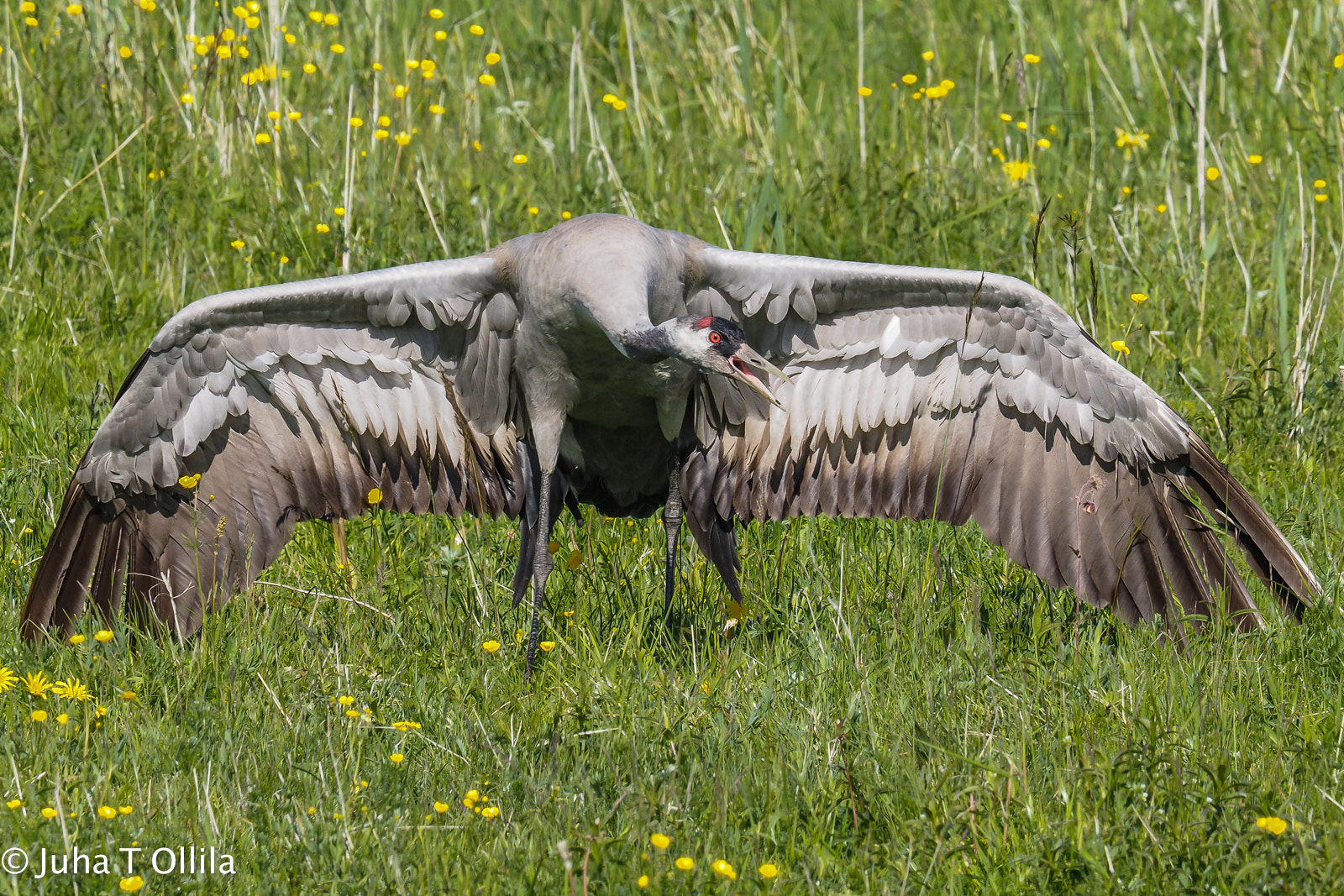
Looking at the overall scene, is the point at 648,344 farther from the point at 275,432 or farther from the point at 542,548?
the point at 275,432

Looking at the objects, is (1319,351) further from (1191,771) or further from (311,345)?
(311,345)

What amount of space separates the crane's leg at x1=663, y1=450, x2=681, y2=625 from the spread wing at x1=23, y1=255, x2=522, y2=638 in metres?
0.55

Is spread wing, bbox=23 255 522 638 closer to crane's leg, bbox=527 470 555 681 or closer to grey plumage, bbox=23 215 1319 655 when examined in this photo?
grey plumage, bbox=23 215 1319 655

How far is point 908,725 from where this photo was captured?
3635 mm

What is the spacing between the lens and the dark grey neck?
4.12m

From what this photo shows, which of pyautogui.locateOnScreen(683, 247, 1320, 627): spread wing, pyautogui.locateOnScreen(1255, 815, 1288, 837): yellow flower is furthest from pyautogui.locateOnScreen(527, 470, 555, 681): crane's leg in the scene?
pyautogui.locateOnScreen(1255, 815, 1288, 837): yellow flower

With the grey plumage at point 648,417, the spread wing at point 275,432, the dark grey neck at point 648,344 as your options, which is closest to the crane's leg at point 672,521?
the grey plumage at point 648,417

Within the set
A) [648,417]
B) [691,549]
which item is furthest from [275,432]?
[691,549]

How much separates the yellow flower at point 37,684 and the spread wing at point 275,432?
434mm

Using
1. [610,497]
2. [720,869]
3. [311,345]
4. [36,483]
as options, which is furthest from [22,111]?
[720,869]

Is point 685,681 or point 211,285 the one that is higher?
point 211,285

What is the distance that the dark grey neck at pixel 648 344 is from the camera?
4.12 metres

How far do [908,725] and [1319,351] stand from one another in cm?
310

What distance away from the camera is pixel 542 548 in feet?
15.5
